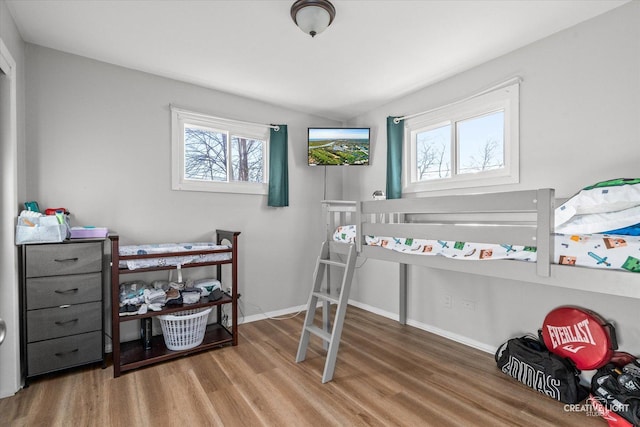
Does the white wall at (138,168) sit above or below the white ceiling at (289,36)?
below

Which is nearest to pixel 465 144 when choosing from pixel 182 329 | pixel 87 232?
pixel 182 329

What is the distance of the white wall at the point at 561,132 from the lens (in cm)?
196

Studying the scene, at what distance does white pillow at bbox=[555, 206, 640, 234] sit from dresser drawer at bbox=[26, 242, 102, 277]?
2828 millimetres

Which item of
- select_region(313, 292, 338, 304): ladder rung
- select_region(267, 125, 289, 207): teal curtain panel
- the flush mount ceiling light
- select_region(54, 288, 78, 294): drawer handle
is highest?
the flush mount ceiling light

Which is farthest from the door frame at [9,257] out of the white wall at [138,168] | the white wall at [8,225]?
the white wall at [138,168]

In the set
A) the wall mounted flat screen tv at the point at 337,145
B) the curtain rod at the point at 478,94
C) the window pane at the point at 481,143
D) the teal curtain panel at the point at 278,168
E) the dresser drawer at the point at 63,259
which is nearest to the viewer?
the dresser drawer at the point at 63,259

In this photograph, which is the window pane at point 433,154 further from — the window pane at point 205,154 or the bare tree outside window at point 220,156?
the window pane at point 205,154

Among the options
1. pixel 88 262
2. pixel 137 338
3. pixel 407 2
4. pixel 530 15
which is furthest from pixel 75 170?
pixel 530 15

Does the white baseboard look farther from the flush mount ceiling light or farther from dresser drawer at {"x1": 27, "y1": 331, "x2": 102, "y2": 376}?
the flush mount ceiling light

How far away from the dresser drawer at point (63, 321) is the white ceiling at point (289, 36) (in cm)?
190

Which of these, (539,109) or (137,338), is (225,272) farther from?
(539,109)

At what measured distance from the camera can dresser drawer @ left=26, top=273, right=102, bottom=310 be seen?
6.86 ft

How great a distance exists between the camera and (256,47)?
2.43m

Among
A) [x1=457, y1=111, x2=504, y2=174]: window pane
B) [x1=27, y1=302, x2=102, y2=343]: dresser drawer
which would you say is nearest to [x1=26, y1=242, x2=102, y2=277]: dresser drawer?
[x1=27, y1=302, x2=102, y2=343]: dresser drawer
